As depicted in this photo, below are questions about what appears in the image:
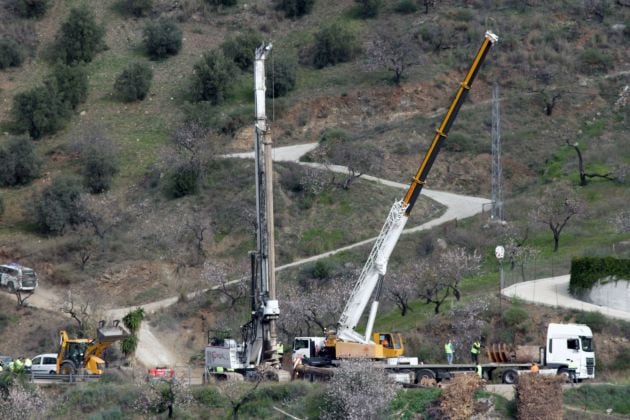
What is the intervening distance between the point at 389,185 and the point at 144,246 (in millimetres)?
15805

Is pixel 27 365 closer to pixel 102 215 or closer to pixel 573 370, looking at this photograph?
pixel 573 370

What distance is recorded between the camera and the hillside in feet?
246

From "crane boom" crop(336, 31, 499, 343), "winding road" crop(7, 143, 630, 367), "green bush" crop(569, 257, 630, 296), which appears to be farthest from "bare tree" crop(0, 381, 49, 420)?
"green bush" crop(569, 257, 630, 296)

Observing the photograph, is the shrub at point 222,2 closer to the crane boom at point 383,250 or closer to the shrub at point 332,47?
the shrub at point 332,47

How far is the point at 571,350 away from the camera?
53812 millimetres

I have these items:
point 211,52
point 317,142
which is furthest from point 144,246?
point 211,52

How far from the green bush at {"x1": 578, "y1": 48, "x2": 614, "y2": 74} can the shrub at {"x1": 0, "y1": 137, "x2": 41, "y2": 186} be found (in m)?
38.1

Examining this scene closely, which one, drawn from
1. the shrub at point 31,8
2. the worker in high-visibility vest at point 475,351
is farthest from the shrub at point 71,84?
the worker in high-visibility vest at point 475,351

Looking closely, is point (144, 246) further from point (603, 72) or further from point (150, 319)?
point (603, 72)

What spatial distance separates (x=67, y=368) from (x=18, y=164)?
3227 cm

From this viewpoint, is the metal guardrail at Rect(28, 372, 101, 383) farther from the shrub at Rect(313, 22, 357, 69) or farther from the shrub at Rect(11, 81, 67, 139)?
the shrub at Rect(313, 22, 357, 69)

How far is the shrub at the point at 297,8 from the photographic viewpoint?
362 feet

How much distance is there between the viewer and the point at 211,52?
330ft

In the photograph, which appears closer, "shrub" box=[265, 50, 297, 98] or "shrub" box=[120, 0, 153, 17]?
"shrub" box=[265, 50, 297, 98]
